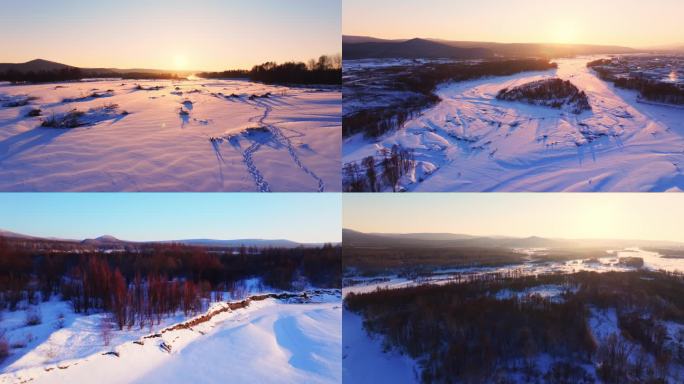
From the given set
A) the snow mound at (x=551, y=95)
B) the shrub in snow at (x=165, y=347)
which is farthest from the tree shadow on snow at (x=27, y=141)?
the snow mound at (x=551, y=95)

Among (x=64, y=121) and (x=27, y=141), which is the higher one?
(x=64, y=121)

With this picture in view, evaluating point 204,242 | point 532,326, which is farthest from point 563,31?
point 204,242

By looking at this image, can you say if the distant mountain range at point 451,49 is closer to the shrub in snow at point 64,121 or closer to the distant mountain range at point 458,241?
the distant mountain range at point 458,241

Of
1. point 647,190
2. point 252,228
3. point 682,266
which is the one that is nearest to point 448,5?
point 647,190

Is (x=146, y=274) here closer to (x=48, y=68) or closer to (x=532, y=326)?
(x=48, y=68)

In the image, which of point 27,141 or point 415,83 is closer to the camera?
point 27,141

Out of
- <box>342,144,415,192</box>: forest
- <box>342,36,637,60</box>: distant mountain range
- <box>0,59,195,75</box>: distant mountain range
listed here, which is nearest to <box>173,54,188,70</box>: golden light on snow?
<box>0,59,195,75</box>: distant mountain range

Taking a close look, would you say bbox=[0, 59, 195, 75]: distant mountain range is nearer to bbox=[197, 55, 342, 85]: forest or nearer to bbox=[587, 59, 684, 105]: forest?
bbox=[197, 55, 342, 85]: forest
